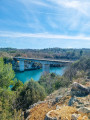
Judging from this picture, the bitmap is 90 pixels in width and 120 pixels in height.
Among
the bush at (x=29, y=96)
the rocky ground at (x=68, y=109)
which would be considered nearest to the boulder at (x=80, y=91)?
the rocky ground at (x=68, y=109)

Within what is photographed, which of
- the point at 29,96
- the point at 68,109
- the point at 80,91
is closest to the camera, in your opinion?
the point at 68,109

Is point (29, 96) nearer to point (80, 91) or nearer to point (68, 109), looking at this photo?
point (80, 91)

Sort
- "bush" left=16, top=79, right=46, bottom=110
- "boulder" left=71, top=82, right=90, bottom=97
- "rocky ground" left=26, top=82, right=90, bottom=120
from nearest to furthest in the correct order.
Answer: "rocky ground" left=26, top=82, right=90, bottom=120 → "boulder" left=71, top=82, right=90, bottom=97 → "bush" left=16, top=79, right=46, bottom=110

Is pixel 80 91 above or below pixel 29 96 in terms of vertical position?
above

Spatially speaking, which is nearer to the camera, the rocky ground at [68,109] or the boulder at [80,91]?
the rocky ground at [68,109]

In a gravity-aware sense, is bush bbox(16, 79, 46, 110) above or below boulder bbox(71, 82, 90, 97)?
below

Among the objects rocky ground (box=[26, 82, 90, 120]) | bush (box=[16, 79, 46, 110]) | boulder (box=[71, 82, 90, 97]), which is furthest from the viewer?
bush (box=[16, 79, 46, 110])

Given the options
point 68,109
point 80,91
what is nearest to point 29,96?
point 80,91

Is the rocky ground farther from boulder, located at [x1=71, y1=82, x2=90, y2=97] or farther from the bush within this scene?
the bush

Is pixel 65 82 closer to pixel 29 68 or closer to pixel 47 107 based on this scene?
pixel 47 107

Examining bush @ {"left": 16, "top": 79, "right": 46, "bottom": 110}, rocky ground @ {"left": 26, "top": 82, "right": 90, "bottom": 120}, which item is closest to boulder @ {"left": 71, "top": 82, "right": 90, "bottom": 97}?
rocky ground @ {"left": 26, "top": 82, "right": 90, "bottom": 120}

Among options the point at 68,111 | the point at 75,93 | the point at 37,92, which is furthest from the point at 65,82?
the point at 68,111

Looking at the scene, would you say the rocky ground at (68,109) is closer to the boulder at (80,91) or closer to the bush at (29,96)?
the boulder at (80,91)

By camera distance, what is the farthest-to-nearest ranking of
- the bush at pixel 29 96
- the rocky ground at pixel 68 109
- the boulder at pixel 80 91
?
the bush at pixel 29 96
the boulder at pixel 80 91
the rocky ground at pixel 68 109
